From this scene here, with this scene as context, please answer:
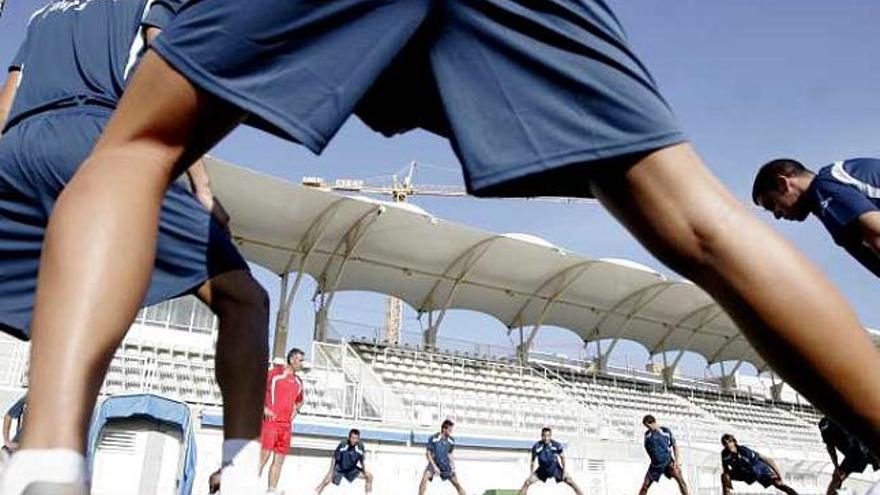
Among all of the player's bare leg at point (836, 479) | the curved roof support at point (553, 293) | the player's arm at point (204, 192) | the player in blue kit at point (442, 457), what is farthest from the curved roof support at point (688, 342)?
the player's arm at point (204, 192)

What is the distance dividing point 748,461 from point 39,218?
37.8 ft

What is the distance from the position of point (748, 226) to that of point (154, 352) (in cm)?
1540

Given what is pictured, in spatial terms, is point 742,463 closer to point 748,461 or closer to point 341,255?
point 748,461

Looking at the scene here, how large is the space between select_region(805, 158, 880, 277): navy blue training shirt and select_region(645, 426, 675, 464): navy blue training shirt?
11.0 metres

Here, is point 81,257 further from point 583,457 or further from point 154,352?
point 583,457

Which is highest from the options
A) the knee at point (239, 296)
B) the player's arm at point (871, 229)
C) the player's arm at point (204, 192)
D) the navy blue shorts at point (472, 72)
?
the player's arm at point (871, 229)

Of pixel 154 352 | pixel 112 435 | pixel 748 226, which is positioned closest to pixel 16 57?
pixel 748 226

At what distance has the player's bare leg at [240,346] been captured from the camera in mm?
1546

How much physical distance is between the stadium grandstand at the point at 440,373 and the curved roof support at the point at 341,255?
0.05 meters

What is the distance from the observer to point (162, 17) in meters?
1.63

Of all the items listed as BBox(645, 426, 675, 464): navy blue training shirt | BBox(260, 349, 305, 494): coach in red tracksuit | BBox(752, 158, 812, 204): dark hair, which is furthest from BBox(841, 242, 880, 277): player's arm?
BBox(645, 426, 675, 464): navy blue training shirt

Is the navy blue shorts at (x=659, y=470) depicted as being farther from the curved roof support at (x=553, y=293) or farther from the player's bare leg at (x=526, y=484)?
the curved roof support at (x=553, y=293)

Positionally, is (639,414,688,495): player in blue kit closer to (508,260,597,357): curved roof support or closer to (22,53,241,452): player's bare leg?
(508,260,597,357): curved roof support

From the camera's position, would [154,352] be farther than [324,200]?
No
